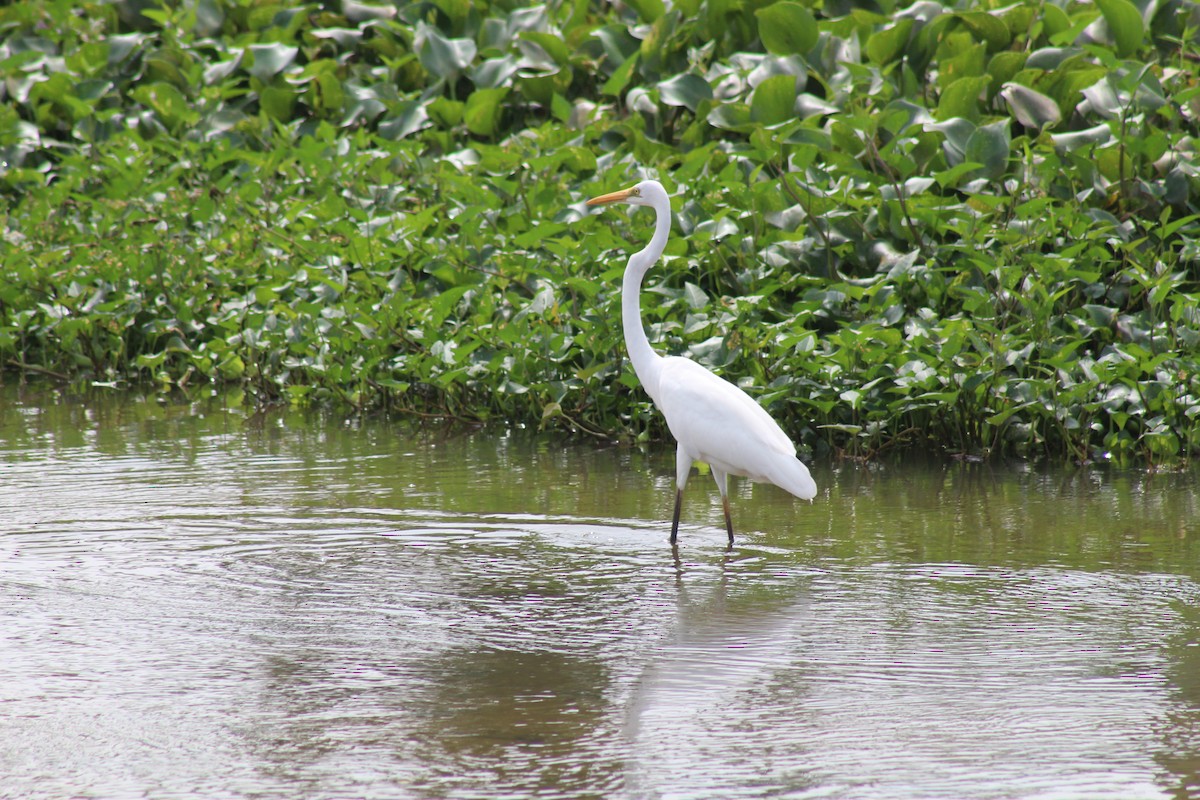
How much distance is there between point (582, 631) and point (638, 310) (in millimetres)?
1850

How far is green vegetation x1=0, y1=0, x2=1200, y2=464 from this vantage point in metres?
6.39

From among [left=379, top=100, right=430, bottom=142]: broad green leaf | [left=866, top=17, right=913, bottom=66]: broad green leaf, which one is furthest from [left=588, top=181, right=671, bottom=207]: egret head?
[left=379, top=100, right=430, bottom=142]: broad green leaf

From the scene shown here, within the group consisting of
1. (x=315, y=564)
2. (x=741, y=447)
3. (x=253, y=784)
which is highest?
(x=741, y=447)

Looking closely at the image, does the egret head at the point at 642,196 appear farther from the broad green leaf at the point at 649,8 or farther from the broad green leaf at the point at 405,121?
the broad green leaf at the point at 405,121

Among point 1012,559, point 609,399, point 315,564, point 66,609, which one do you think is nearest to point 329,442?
point 609,399

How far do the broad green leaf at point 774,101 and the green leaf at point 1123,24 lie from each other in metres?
1.80

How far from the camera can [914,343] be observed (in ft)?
21.0

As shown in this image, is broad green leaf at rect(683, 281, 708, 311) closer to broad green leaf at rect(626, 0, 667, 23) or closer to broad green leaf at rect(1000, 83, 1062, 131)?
broad green leaf at rect(1000, 83, 1062, 131)

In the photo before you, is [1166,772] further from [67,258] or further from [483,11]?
[483,11]

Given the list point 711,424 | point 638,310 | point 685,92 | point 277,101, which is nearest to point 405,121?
point 277,101

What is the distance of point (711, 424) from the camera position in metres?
5.20

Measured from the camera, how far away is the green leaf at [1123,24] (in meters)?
8.12

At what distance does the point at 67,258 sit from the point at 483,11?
3916 millimetres

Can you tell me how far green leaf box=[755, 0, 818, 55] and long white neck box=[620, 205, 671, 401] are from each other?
141 inches
